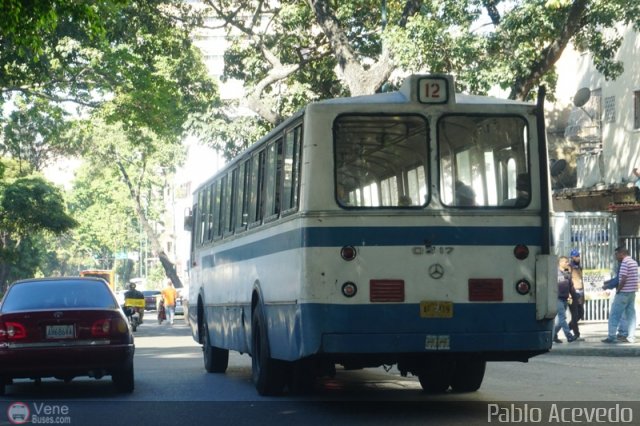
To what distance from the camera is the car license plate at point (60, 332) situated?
50.0ft

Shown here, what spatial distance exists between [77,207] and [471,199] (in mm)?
98566

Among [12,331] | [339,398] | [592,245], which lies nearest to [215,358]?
[12,331]

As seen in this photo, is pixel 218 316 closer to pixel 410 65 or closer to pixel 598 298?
pixel 410 65

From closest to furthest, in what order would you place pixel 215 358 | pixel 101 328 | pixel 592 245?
1. pixel 101 328
2. pixel 215 358
3. pixel 592 245

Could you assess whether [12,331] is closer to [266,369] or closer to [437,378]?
[266,369]

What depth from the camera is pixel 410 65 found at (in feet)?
96.7

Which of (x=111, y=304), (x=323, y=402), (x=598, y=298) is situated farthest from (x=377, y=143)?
(x=598, y=298)

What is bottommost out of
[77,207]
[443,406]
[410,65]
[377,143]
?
[443,406]

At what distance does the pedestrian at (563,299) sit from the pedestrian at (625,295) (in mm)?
895

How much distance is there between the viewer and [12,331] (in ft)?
49.8

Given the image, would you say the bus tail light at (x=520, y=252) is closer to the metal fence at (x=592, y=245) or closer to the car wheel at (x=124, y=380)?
the car wheel at (x=124, y=380)

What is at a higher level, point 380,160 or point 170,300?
point 170,300

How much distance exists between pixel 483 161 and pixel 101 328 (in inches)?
202

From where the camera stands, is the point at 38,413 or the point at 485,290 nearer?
the point at 485,290
